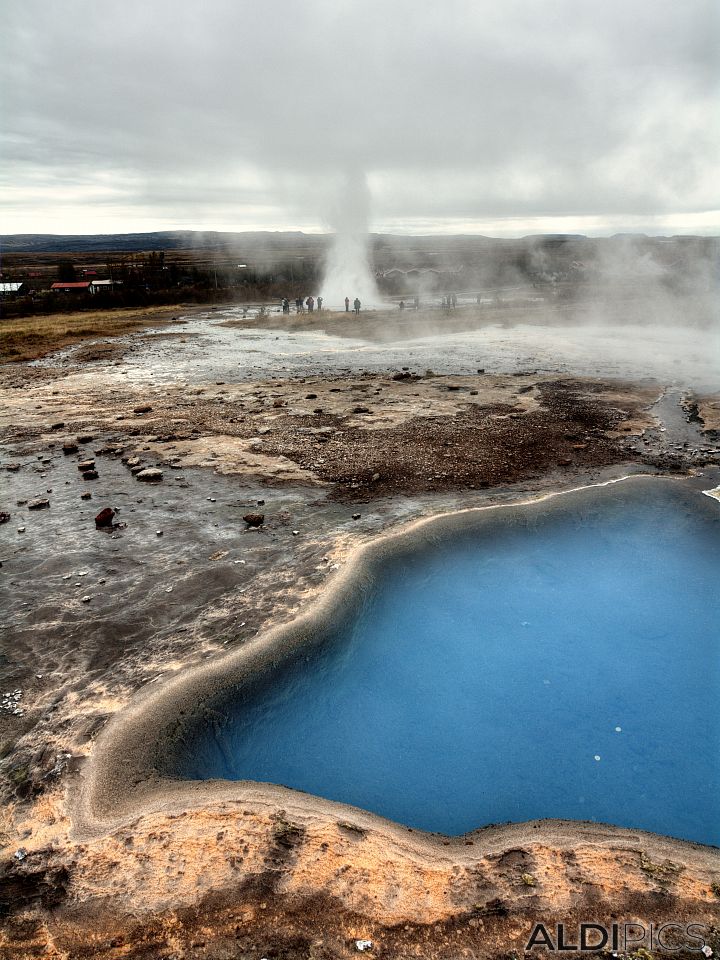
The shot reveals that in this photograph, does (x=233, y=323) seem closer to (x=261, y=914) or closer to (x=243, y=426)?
(x=243, y=426)

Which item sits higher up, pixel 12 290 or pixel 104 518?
pixel 12 290

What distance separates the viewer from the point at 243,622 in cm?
527

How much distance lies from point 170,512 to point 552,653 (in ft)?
15.2

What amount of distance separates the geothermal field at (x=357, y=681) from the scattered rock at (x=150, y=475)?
44mm

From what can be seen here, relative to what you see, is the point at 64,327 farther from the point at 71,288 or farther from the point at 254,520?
the point at 254,520

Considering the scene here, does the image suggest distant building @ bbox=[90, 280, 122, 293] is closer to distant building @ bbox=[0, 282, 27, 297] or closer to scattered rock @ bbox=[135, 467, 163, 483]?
distant building @ bbox=[0, 282, 27, 297]

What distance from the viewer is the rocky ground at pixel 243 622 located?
9.99ft

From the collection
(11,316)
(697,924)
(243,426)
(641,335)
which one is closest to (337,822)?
(697,924)

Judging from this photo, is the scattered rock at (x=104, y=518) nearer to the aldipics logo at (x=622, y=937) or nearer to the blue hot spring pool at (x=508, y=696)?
the blue hot spring pool at (x=508, y=696)

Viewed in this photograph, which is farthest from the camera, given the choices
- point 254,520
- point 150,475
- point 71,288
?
point 71,288

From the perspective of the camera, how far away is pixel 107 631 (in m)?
5.20

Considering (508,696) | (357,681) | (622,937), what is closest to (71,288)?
(357,681)

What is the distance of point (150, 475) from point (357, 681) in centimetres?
486

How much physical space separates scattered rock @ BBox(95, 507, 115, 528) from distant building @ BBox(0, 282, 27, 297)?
3642 centimetres
